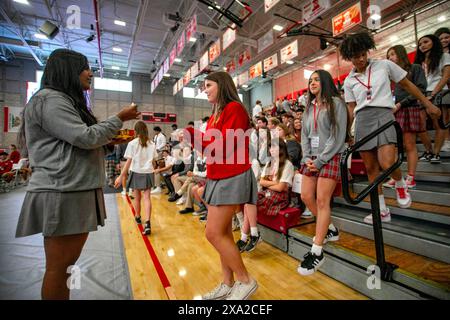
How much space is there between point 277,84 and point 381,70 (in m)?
14.2

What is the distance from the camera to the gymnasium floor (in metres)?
1.81

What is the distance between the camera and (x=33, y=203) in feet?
3.48

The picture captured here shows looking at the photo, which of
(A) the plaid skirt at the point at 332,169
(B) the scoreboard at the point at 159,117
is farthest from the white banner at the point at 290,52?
(B) the scoreboard at the point at 159,117

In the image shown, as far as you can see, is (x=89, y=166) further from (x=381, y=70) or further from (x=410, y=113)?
(x=410, y=113)

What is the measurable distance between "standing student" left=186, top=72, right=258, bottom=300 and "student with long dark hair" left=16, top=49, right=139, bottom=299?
1.95 feet

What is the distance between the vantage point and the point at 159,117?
15.6 meters

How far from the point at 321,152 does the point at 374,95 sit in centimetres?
62

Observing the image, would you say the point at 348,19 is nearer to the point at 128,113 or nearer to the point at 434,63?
the point at 434,63

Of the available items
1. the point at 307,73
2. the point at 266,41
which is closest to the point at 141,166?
the point at 266,41

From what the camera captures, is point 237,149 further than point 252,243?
No

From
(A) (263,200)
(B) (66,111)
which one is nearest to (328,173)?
(A) (263,200)

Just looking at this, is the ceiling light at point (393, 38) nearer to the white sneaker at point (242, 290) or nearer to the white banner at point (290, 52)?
the white banner at point (290, 52)

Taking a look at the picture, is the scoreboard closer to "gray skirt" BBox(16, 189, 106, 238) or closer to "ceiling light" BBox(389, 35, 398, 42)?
"ceiling light" BBox(389, 35, 398, 42)

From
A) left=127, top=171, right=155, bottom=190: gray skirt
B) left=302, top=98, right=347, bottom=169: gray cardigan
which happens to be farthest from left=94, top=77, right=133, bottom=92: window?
left=302, top=98, right=347, bottom=169: gray cardigan
